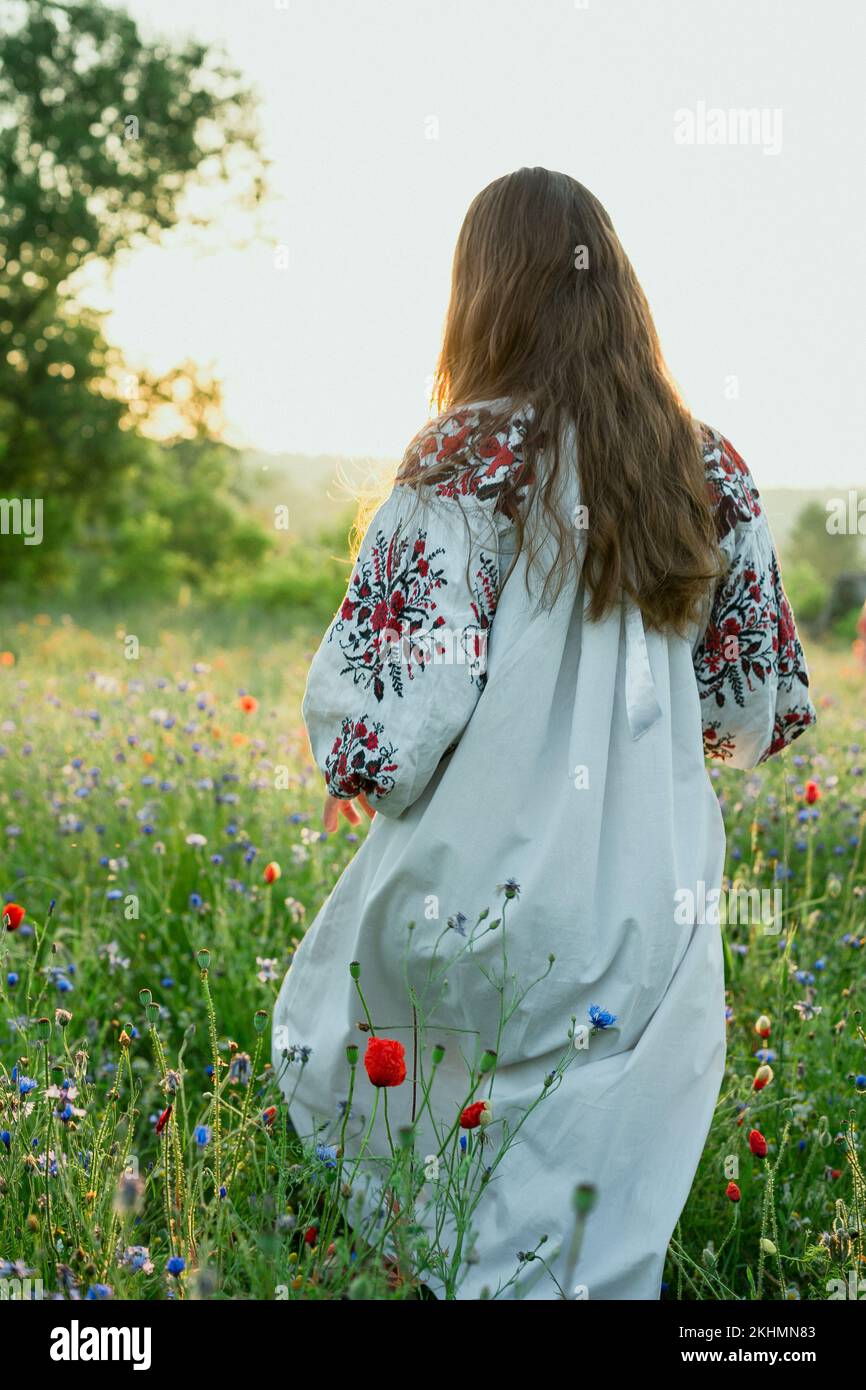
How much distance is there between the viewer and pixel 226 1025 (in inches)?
111

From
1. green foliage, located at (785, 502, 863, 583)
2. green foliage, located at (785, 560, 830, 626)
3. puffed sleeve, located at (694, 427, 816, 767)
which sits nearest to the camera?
puffed sleeve, located at (694, 427, 816, 767)

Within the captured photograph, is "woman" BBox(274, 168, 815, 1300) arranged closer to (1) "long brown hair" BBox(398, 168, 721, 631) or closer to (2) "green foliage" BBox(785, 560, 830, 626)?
(1) "long brown hair" BBox(398, 168, 721, 631)

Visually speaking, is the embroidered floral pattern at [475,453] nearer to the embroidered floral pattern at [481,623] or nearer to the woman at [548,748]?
the woman at [548,748]

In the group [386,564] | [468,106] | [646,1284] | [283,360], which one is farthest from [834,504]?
[283,360]

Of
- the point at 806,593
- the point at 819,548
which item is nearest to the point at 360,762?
the point at 806,593

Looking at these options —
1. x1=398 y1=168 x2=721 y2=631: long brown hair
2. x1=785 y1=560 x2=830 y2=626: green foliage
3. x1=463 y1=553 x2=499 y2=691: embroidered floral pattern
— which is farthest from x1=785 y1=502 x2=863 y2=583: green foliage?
x1=463 y1=553 x2=499 y2=691: embroidered floral pattern

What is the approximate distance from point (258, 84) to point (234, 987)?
13.5 metres

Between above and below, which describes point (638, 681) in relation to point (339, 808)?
above

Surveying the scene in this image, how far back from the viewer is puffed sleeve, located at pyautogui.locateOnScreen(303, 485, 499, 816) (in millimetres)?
1939

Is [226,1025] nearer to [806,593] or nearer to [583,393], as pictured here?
[583,393]

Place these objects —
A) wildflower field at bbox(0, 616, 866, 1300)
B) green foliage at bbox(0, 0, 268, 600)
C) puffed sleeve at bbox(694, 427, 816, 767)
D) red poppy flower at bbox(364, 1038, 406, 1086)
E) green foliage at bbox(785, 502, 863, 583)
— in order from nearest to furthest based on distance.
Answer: red poppy flower at bbox(364, 1038, 406, 1086) < wildflower field at bbox(0, 616, 866, 1300) < puffed sleeve at bbox(694, 427, 816, 767) < green foliage at bbox(0, 0, 268, 600) < green foliage at bbox(785, 502, 863, 583)

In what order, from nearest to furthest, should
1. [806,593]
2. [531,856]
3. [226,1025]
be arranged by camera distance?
[531,856] < [226,1025] < [806,593]

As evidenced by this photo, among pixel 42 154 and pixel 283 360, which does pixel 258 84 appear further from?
pixel 283 360

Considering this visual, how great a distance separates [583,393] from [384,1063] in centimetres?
114
